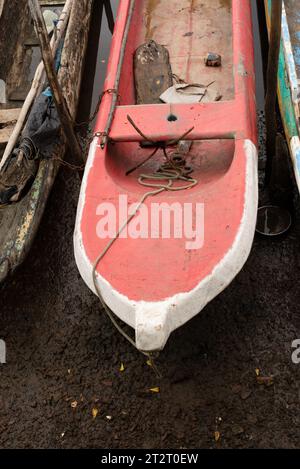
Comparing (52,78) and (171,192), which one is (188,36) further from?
(171,192)

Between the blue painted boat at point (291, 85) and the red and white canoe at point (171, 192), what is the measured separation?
0.38 meters

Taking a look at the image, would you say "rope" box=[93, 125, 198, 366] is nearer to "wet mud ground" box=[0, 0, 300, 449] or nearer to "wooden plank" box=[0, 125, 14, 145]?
"wet mud ground" box=[0, 0, 300, 449]

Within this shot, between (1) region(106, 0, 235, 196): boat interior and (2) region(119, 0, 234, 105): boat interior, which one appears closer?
(1) region(106, 0, 235, 196): boat interior

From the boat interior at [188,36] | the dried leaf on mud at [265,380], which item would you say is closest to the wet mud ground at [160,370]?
the dried leaf on mud at [265,380]

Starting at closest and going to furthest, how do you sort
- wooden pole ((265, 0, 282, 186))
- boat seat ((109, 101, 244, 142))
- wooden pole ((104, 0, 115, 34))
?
wooden pole ((265, 0, 282, 186)), boat seat ((109, 101, 244, 142)), wooden pole ((104, 0, 115, 34))

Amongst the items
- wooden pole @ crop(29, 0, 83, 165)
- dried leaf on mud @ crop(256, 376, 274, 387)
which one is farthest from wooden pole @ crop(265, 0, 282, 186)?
dried leaf on mud @ crop(256, 376, 274, 387)

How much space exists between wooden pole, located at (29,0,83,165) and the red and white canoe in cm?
50

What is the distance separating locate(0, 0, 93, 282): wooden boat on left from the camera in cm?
456

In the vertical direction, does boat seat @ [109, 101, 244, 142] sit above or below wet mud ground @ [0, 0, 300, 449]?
above

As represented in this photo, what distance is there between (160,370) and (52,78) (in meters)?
2.83

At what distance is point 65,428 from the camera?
416cm

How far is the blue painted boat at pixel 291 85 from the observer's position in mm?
4474

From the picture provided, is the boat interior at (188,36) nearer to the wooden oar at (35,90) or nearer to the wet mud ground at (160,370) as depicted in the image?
the wooden oar at (35,90)
